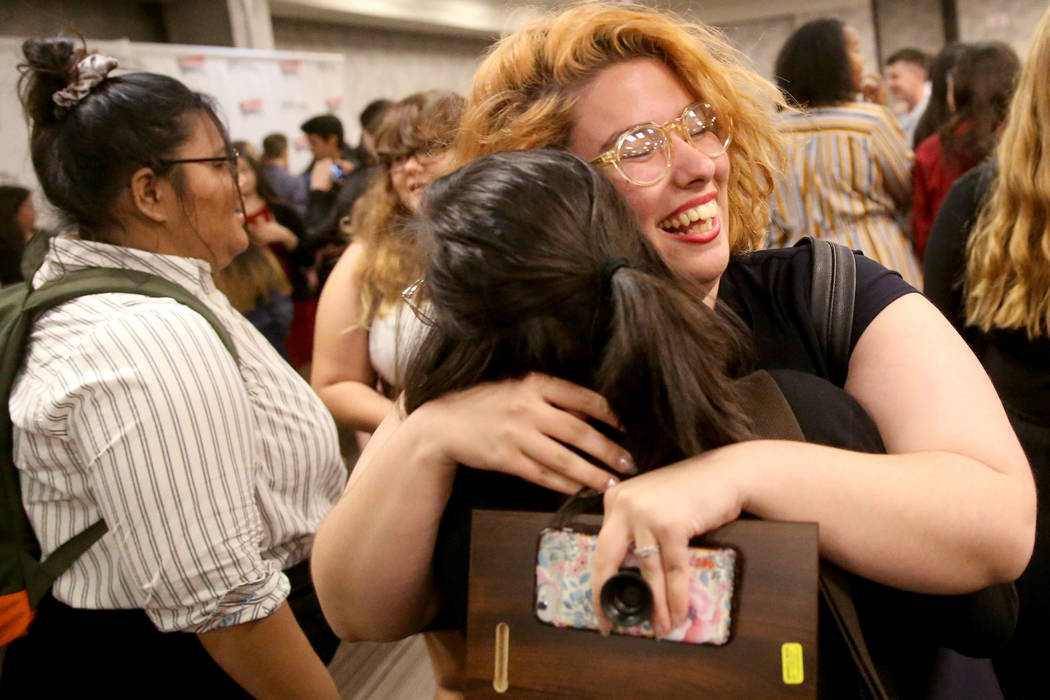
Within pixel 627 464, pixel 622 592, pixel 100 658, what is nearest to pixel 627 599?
pixel 622 592

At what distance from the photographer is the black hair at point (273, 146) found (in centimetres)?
575

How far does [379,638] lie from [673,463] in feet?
1.43

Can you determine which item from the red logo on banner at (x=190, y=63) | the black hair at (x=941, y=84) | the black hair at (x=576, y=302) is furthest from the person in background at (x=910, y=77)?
the black hair at (x=576, y=302)

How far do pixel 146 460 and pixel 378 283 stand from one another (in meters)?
1.06

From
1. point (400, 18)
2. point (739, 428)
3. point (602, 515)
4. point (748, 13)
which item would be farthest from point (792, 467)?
point (748, 13)

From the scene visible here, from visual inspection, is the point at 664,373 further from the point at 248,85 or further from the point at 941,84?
the point at 248,85

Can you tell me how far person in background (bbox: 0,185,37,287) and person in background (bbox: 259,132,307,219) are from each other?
200 cm

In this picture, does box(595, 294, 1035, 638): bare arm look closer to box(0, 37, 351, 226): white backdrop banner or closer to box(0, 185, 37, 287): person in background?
box(0, 185, 37, 287): person in background

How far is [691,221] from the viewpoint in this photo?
113 centimetres

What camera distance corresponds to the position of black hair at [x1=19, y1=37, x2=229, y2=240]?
149 cm

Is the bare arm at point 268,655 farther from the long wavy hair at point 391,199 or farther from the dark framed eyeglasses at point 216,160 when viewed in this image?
the long wavy hair at point 391,199

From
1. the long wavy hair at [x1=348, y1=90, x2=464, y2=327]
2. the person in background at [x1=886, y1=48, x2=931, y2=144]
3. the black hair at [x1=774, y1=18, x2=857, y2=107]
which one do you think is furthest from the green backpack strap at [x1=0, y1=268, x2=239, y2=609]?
the person in background at [x1=886, y1=48, x2=931, y2=144]

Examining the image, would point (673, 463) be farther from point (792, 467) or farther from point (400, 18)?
point (400, 18)

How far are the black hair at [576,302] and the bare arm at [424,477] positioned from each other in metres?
0.03
